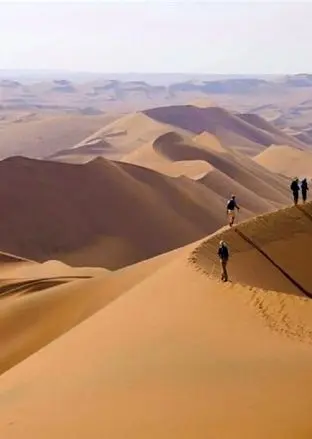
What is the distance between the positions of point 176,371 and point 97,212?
18802 millimetres

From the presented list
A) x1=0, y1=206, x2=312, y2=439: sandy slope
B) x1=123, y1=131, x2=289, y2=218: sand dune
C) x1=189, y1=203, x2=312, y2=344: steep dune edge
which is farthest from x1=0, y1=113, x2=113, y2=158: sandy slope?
x1=0, y1=206, x2=312, y2=439: sandy slope

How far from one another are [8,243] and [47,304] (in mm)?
11089

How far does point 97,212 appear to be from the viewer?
2638 centimetres

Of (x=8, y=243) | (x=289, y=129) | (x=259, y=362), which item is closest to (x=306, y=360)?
(x=259, y=362)

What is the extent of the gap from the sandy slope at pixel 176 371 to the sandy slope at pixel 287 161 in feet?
147

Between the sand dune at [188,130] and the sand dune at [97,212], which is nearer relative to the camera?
the sand dune at [97,212]

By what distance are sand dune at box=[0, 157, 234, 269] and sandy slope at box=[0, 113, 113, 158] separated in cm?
3809

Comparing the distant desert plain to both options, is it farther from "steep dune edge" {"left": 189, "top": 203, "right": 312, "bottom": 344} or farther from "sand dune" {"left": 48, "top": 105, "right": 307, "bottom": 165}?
"sand dune" {"left": 48, "top": 105, "right": 307, "bottom": 165}

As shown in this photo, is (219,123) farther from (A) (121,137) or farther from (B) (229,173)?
(B) (229,173)

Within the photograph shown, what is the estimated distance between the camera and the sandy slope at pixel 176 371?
21.0ft

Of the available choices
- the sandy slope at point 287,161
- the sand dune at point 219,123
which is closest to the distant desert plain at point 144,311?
the sandy slope at point 287,161

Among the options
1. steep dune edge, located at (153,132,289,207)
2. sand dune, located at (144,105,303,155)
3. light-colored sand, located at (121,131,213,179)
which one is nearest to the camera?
steep dune edge, located at (153,132,289,207)

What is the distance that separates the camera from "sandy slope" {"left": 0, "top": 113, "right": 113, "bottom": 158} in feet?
234

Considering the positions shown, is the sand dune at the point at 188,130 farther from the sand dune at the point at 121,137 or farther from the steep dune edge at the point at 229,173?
the steep dune edge at the point at 229,173
